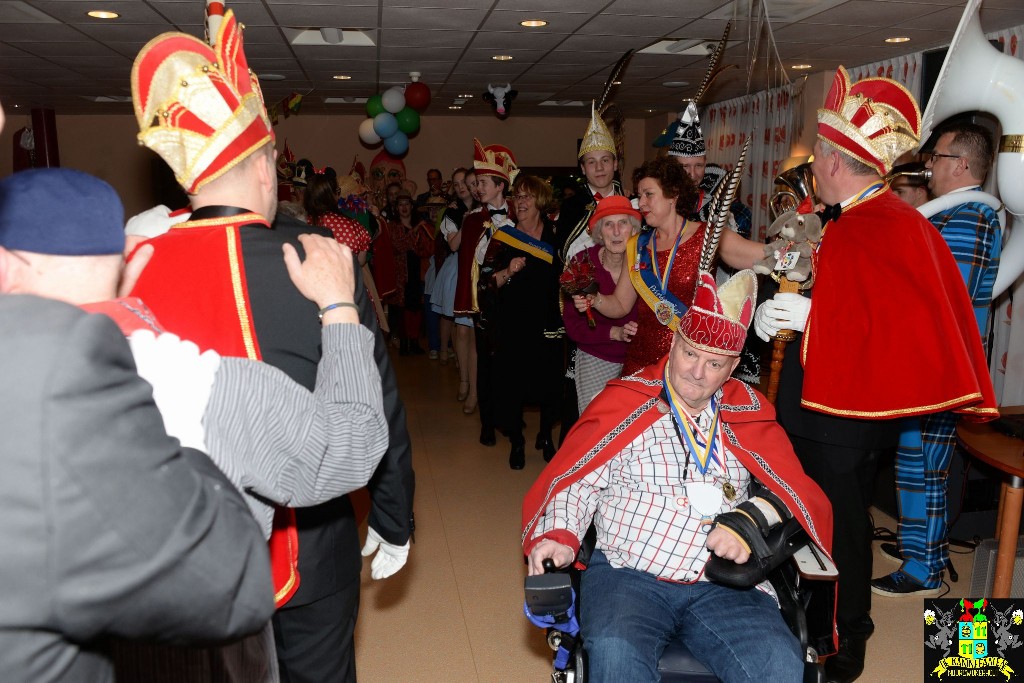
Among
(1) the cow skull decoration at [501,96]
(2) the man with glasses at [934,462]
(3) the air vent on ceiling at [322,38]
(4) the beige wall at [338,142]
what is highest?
(3) the air vent on ceiling at [322,38]

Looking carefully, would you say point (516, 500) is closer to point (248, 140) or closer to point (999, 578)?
point (999, 578)

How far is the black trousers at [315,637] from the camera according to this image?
5.35 feet

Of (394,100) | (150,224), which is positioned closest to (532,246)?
(150,224)

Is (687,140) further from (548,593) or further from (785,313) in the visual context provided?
(548,593)

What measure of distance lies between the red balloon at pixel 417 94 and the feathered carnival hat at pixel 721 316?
746cm

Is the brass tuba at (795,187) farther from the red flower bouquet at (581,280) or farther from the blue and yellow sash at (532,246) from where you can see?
the blue and yellow sash at (532,246)

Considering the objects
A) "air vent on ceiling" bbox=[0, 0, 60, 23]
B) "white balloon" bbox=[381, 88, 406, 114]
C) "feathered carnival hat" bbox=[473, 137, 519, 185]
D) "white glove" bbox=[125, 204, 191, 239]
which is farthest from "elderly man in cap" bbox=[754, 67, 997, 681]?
"white balloon" bbox=[381, 88, 406, 114]

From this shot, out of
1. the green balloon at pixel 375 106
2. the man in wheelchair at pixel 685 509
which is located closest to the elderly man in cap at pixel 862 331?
the man in wheelchair at pixel 685 509

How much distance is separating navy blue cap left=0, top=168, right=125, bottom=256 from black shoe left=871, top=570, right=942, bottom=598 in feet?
10.4

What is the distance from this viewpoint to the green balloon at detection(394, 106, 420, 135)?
10.4m

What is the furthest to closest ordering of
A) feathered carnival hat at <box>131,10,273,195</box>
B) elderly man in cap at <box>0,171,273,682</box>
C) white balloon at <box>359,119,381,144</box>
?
white balloon at <box>359,119,381,144</box> → feathered carnival hat at <box>131,10,273,195</box> → elderly man in cap at <box>0,171,273,682</box>

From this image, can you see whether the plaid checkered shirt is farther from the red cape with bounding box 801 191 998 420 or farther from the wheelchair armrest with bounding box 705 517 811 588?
the red cape with bounding box 801 191 998 420

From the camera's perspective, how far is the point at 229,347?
4.54ft

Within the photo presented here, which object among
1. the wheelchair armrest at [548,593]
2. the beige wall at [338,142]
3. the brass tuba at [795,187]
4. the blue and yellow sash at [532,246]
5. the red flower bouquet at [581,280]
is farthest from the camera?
the beige wall at [338,142]
